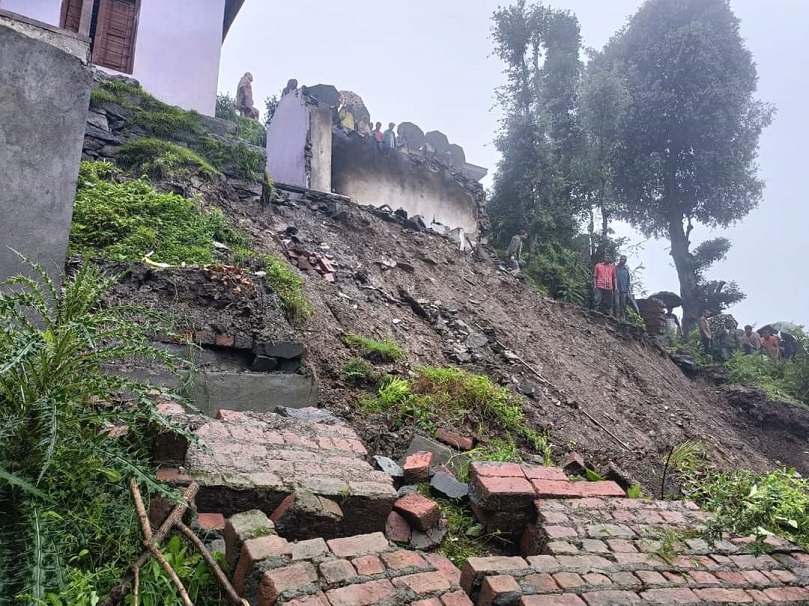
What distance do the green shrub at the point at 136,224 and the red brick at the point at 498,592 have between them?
4.25 metres

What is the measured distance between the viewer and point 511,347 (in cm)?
955

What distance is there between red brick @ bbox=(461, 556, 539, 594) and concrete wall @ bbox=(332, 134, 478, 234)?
13.4 m

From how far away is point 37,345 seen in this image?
2.03 m

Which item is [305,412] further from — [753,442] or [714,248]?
[714,248]

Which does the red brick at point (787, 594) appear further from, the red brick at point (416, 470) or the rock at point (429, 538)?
the red brick at point (416, 470)

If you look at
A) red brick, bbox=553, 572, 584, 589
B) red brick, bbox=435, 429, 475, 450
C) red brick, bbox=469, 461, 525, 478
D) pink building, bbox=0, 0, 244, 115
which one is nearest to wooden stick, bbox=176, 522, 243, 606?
red brick, bbox=553, 572, 584, 589

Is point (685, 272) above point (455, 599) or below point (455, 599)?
above

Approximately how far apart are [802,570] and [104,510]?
304 cm

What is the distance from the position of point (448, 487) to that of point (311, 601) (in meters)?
1.55

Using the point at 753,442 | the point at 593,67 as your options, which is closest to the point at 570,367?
the point at 753,442

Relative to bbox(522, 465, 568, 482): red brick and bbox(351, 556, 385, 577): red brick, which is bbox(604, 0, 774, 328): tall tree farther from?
bbox(351, 556, 385, 577): red brick

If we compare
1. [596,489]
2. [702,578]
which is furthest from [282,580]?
[596,489]

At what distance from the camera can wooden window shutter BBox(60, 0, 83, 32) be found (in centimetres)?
1098

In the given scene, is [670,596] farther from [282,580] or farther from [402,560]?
[282,580]
